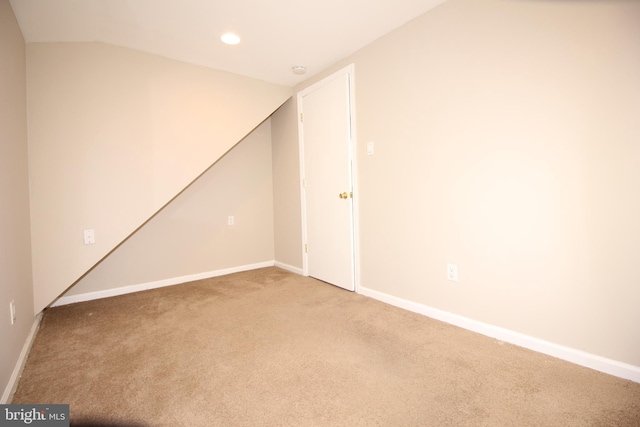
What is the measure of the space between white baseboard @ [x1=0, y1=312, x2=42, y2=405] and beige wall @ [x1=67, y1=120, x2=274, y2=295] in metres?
0.77

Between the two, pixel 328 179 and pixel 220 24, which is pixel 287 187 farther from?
pixel 220 24

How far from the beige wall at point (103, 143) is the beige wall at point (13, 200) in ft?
0.41

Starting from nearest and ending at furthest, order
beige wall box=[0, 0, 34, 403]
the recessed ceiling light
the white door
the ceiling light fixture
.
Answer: beige wall box=[0, 0, 34, 403]
the recessed ceiling light
the white door
the ceiling light fixture

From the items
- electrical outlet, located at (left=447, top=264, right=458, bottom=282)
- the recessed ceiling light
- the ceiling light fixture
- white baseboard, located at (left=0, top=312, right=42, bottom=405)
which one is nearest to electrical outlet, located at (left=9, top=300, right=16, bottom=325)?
white baseboard, located at (left=0, top=312, right=42, bottom=405)

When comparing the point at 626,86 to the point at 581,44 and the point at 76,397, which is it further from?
the point at 76,397

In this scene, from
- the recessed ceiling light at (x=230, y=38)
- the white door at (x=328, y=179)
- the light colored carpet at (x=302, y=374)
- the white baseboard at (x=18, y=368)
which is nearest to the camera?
the light colored carpet at (x=302, y=374)

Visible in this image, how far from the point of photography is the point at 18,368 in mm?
1563

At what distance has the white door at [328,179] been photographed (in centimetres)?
281

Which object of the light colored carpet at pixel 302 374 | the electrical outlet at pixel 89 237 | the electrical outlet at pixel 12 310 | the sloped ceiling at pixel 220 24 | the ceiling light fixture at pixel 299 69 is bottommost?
the light colored carpet at pixel 302 374

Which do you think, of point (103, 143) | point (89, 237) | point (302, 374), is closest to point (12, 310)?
point (89, 237)

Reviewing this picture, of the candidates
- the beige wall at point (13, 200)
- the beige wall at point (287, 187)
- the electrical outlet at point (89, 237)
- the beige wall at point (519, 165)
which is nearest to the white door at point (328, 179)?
the beige wall at point (287, 187)

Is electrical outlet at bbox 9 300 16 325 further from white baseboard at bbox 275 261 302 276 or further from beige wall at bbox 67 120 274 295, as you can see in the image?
white baseboard at bbox 275 261 302 276

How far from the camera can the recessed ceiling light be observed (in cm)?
236

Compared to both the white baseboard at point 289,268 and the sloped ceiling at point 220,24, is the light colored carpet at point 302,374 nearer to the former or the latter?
the white baseboard at point 289,268
